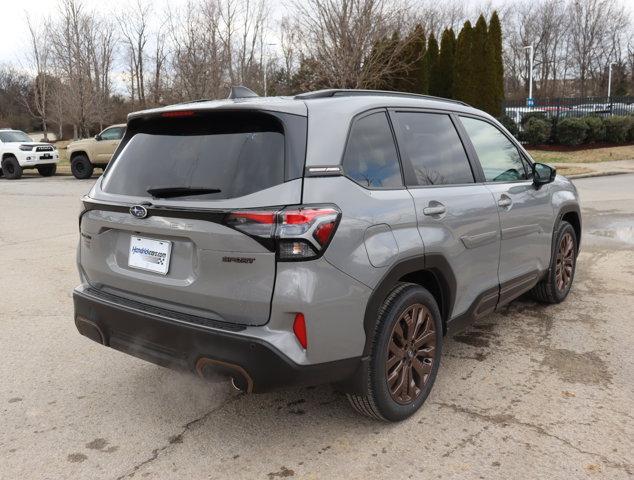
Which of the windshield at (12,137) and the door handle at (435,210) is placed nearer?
the door handle at (435,210)

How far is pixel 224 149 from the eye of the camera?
2820 millimetres

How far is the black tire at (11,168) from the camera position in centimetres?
2100

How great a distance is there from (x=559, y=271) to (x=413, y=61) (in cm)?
2199

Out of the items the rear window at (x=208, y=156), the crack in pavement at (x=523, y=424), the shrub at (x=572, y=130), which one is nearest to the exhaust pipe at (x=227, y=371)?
the rear window at (x=208, y=156)

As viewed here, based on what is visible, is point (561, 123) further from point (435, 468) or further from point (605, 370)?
point (435, 468)

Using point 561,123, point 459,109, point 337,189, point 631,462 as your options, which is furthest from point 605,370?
point 561,123

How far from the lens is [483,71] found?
27.8 m

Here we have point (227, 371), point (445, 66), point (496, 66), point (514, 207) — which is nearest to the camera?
point (227, 371)

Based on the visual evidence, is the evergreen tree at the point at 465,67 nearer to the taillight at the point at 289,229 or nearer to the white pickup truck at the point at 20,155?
the white pickup truck at the point at 20,155

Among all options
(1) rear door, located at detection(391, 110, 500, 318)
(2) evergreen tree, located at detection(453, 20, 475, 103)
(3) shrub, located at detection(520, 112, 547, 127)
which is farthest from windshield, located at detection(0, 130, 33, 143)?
(1) rear door, located at detection(391, 110, 500, 318)

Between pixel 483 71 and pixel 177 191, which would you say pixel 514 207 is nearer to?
pixel 177 191

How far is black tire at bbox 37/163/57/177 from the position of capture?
2178 cm

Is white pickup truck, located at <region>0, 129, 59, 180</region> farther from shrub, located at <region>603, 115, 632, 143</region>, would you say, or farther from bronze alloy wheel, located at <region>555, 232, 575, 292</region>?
shrub, located at <region>603, 115, 632, 143</region>

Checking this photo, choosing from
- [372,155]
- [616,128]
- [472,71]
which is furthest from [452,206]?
[472,71]
